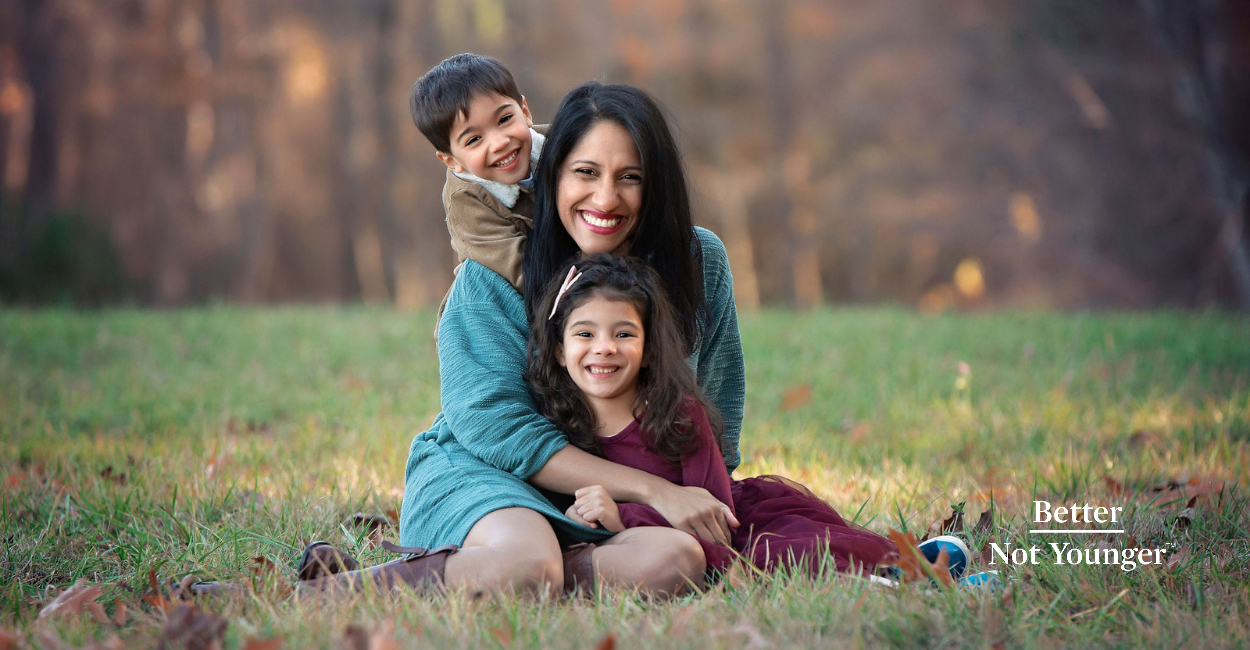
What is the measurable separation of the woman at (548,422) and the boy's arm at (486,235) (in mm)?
43

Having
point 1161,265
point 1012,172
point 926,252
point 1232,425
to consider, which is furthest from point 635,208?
point 926,252

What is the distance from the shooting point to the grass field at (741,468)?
2297mm

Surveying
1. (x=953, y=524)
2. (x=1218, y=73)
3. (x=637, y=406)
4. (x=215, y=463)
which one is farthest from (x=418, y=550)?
(x=1218, y=73)

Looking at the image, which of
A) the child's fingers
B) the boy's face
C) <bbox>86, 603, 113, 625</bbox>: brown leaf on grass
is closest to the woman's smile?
the boy's face

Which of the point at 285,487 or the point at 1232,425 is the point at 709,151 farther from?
the point at 285,487

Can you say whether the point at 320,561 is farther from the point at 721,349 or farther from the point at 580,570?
the point at 721,349

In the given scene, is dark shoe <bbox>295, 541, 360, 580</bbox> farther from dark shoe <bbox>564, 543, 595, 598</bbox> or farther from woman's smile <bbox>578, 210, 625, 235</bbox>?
woman's smile <bbox>578, 210, 625, 235</bbox>

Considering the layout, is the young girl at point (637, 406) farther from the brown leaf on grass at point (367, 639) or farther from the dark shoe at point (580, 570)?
the brown leaf on grass at point (367, 639)

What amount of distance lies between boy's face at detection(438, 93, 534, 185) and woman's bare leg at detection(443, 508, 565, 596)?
1180mm

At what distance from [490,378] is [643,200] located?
71 cm

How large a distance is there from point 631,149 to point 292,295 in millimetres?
24419

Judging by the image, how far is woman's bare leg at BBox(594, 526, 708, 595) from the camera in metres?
2.59

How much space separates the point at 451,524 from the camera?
277cm

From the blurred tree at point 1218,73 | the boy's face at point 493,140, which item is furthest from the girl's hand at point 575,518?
the blurred tree at point 1218,73
